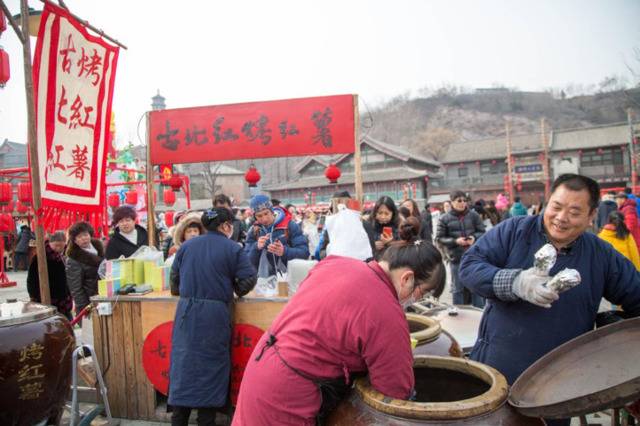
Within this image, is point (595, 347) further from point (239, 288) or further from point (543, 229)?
point (239, 288)

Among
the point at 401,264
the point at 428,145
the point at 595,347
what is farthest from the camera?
the point at 428,145

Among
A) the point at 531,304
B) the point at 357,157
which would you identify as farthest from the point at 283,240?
the point at 531,304

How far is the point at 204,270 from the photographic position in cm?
338

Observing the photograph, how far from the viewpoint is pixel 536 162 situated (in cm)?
3525

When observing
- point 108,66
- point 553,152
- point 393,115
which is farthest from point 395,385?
point 393,115

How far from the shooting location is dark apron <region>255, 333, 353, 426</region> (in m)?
1.61

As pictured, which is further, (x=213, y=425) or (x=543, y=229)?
(x=213, y=425)

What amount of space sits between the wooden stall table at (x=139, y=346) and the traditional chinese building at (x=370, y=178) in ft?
88.2

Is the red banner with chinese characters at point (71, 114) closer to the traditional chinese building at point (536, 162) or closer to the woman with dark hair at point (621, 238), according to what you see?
the woman with dark hair at point (621, 238)

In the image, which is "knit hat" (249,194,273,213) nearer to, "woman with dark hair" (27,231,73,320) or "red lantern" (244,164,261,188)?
"red lantern" (244,164,261,188)

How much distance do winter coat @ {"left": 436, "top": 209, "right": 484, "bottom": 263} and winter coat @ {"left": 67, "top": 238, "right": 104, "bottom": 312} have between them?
4926mm

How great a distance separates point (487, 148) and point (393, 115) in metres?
43.2

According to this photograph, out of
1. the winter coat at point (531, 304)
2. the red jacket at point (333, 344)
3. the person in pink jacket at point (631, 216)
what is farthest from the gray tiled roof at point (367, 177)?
the red jacket at point (333, 344)

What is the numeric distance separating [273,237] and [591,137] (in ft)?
133
